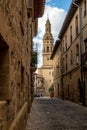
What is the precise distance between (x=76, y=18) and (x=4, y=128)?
22.2 metres

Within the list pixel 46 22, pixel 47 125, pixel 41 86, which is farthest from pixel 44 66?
pixel 47 125

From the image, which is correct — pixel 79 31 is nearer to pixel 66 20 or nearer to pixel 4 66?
pixel 66 20

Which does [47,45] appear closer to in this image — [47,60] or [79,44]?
[47,60]

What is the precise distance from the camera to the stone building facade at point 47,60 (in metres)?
104

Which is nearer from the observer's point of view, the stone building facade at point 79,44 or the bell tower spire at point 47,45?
the stone building facade at point 79,44

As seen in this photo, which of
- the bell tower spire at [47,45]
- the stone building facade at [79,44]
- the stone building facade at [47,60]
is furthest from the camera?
the bell tower spire at [47,45]

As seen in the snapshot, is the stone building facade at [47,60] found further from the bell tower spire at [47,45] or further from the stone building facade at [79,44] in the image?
the stone building facade at [79,44]

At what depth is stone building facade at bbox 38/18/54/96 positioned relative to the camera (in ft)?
340

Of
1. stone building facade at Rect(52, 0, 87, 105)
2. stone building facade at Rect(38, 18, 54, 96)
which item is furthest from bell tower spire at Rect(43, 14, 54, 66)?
stone building facade at Rect(52, 0, 87, 105)

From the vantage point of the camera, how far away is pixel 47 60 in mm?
108500

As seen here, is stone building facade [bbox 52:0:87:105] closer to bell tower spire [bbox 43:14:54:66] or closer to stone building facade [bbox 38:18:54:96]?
stone building facade [bbox 38:18:54:96]

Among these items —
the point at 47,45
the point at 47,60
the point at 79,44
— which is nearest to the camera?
the point at 79,44

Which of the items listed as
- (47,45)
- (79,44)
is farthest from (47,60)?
(79,44)

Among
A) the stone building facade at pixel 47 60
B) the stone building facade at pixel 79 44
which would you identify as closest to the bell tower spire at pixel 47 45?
the stone building facade at pixel 47 60
